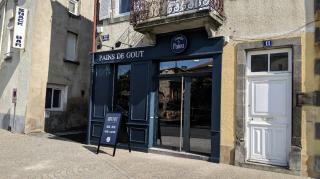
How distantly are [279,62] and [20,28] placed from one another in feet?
36.6

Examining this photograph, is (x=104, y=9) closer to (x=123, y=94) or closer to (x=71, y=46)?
(x=123, y=94)

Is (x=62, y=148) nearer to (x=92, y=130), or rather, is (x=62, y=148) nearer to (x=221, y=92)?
(x=92, y=130)

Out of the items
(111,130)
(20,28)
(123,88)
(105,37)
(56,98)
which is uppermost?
(20,28)

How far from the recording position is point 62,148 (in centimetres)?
1038

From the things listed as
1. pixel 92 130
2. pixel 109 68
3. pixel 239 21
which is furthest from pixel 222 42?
pixel 92 130

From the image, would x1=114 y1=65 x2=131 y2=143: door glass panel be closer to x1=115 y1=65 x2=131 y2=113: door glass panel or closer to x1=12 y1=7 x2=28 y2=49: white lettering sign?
x1=115 y1=65 x2=131 y2=113: door glass panel

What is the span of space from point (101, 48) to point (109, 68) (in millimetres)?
842

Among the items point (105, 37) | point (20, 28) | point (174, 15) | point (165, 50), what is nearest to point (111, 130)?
point (165, 50)

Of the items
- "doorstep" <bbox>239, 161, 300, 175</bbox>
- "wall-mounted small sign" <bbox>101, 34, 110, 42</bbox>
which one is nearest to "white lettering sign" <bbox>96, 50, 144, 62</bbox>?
"wall-mounted small sign" <bbox>101, 34, 110, 42</bbox>

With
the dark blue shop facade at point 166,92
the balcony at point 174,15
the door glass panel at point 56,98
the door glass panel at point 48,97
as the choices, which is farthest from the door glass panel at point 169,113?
the door glass panel at point 56,98

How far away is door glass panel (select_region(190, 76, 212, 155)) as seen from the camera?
917cm

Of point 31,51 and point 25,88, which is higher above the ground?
point 31,51

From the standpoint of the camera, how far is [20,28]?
14.6 m

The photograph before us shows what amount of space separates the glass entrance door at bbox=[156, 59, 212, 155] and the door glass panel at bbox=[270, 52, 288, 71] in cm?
168
